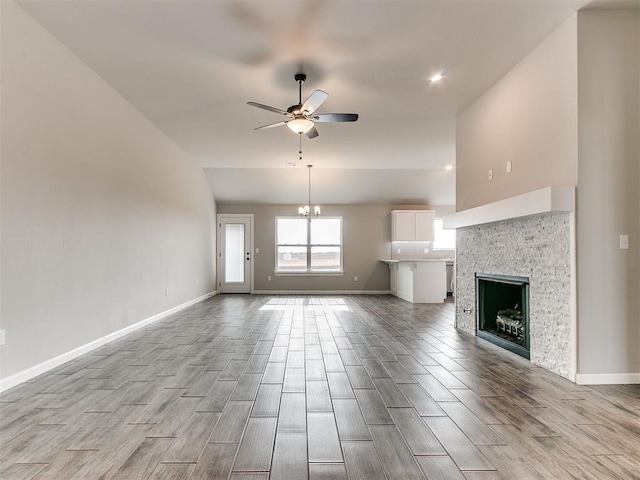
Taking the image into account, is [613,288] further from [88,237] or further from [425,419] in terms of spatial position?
[88,237]

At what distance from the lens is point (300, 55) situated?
3826mm

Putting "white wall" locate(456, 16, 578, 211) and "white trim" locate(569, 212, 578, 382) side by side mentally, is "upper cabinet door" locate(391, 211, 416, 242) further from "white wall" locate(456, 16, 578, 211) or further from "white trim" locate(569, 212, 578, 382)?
"white trim" locate(569, 212, 578, 382)

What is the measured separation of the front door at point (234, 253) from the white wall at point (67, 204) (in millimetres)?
4316

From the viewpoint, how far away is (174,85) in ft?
14.8

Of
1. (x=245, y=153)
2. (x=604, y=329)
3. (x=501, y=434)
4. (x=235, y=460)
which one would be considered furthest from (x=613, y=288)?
(x=245, y=153)

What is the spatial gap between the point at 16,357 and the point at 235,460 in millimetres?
2308

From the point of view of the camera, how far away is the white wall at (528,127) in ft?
10.8

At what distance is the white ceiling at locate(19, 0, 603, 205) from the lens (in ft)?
10.2

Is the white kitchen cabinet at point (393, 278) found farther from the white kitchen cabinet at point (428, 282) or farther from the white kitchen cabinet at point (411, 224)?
the white kitchen cabinet at point (428, 282)

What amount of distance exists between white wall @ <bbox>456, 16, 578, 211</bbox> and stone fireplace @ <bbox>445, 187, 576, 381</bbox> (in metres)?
0.30

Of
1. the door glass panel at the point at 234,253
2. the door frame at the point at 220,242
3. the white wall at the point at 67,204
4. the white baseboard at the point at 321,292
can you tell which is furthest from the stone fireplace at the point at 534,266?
the door glass panel at the point at 234,253

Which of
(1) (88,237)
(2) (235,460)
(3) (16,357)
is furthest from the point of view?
(1) (88,237)

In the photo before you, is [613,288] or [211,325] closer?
[613,288]

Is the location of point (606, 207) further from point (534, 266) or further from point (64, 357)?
point (64, 357)
